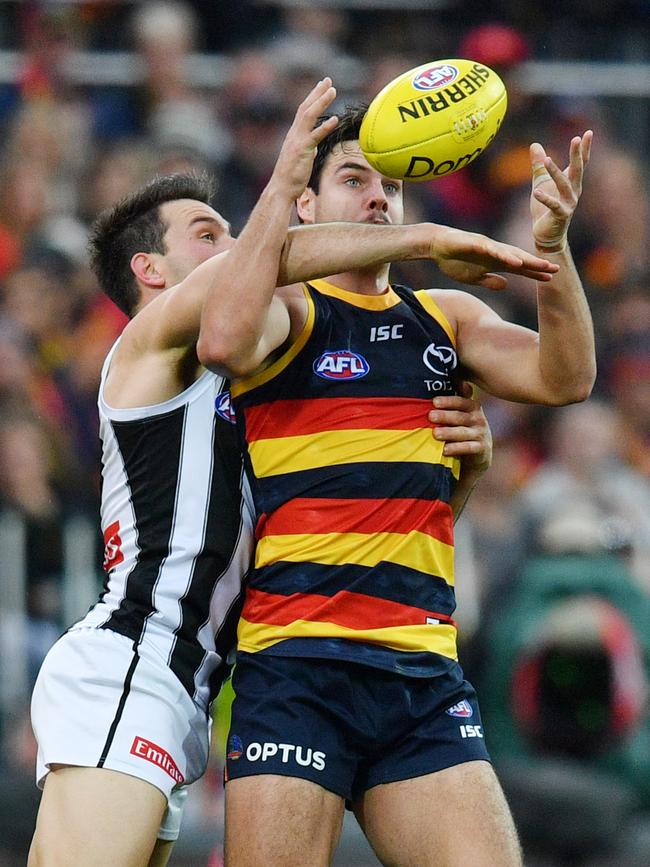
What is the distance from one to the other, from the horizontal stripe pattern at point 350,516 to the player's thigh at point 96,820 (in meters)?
0.81

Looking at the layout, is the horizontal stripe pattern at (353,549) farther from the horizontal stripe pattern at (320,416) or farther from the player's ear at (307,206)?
the player's ear at (307,206)

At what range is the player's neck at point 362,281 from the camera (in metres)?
4.37

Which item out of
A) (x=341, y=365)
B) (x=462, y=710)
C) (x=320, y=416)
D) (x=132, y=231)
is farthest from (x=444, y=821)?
(x=132, y=231)

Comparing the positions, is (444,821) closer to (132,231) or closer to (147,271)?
(147,271)

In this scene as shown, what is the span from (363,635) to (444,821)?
1.76 ft

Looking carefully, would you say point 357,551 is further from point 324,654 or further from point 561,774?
point 561,774

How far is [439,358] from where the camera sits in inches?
170

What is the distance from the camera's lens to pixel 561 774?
7.06 meters

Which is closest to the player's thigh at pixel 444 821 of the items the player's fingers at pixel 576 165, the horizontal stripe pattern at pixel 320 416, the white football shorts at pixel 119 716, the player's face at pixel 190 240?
the white football shorts at pixel 119 716

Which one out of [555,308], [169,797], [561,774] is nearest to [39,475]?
[561,774]

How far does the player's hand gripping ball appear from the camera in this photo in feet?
12.9

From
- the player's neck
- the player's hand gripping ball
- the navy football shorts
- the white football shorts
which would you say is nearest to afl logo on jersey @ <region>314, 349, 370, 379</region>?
the player's neck

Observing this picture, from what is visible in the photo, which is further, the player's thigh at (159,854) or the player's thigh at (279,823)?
the player's thigh at (159,854)

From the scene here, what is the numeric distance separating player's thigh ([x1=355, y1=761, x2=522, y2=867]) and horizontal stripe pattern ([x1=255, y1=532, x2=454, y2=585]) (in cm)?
59
